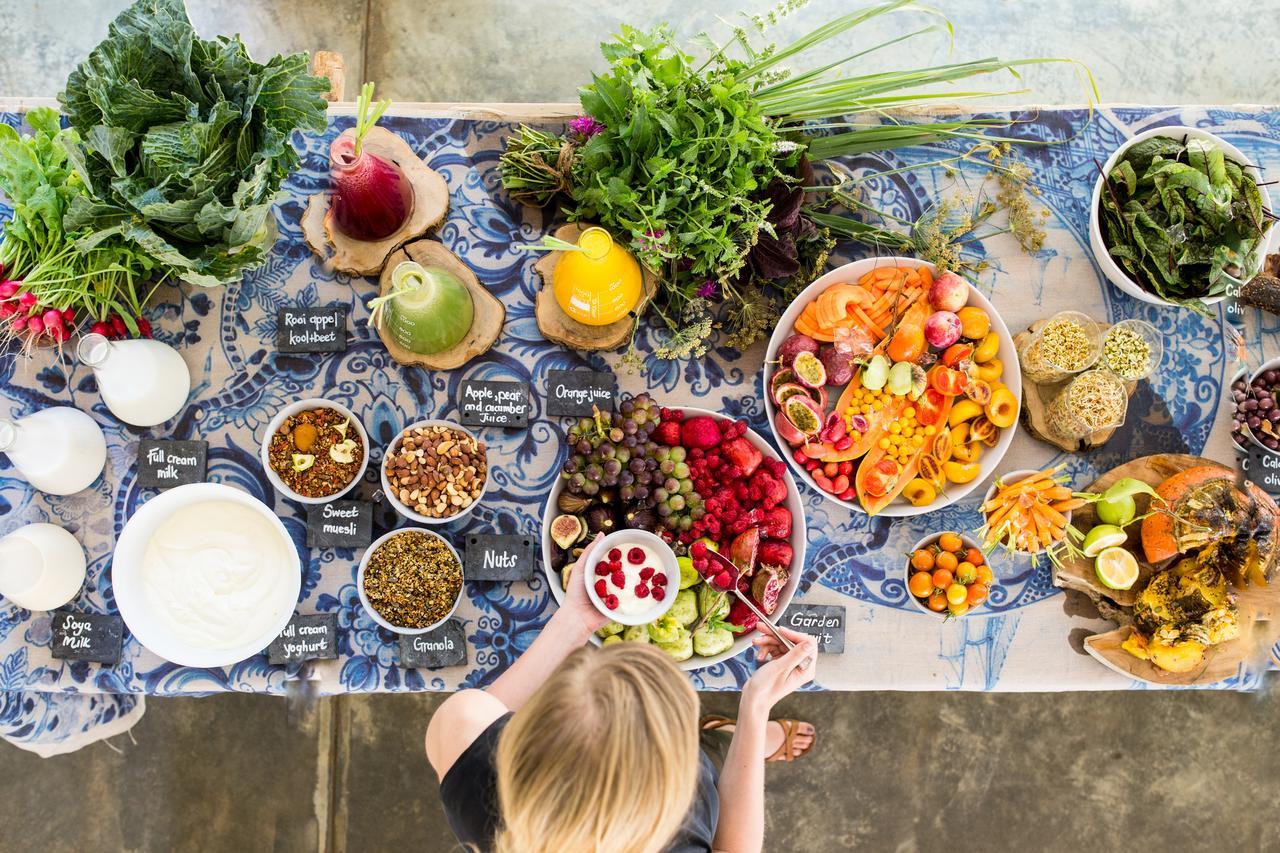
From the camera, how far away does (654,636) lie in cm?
143

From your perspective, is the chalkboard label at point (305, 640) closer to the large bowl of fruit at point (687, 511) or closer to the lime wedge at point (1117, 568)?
the large bowl of fruit at point (687, 511)

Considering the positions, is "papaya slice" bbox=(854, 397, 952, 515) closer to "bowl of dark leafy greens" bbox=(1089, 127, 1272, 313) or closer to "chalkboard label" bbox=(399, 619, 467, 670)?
"bowl of dark leafy greens" bbox=(1089, 127, 1272, 313)

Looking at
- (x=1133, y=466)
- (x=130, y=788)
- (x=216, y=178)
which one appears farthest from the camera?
(x=130, y=788)

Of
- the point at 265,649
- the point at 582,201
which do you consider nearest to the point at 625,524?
the point at 582,201

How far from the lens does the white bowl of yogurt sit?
135 cm

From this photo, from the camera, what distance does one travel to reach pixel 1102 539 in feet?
4.93

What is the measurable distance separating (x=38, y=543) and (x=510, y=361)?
0.90 meters

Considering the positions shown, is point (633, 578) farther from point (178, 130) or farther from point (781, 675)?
point (178, 130)

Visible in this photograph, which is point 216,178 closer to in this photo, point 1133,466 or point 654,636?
point 654,636

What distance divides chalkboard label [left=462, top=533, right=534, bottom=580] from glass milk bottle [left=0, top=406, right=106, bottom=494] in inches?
28.2

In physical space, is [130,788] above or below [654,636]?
below

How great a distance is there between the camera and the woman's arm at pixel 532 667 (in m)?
1.36

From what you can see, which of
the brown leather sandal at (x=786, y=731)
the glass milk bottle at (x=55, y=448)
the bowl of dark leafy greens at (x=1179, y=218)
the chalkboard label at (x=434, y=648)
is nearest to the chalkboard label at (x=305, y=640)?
the chalkboard label at (x=434, y=648)

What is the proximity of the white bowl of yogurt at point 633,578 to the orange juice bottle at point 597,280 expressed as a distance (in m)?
0.41
